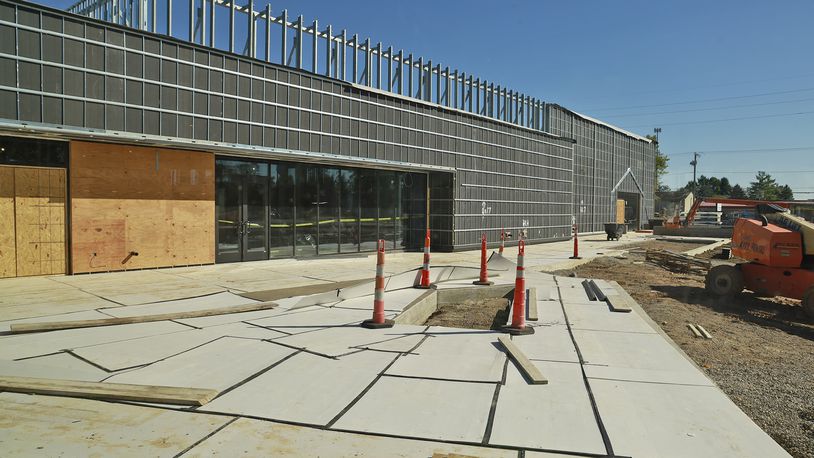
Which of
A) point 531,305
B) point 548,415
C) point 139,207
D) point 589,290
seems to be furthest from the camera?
point 139,207

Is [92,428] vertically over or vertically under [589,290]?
under

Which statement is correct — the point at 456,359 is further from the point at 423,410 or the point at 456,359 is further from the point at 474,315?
the point at 474,315

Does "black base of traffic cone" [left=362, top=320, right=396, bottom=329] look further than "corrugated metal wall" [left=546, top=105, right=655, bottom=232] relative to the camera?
No

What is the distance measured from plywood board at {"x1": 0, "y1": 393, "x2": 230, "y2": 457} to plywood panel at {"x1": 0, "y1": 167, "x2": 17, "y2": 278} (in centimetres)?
821

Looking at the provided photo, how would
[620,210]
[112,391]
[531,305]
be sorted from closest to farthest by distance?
[112,391]
[531,305]
[620,210]

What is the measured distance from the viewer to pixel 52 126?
34.9 feet

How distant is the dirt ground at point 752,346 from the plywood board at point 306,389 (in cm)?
317

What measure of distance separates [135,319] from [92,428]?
374cm

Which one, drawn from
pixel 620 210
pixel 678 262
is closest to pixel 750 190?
pixel 620 210

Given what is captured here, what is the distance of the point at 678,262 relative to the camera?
51.5ft

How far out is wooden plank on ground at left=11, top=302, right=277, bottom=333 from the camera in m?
6.54

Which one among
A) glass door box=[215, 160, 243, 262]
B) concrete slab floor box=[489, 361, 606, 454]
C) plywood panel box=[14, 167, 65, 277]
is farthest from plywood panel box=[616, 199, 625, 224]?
concrete slab floor box=[489, 361, 606, 454]

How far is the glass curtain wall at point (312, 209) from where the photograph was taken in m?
14.7

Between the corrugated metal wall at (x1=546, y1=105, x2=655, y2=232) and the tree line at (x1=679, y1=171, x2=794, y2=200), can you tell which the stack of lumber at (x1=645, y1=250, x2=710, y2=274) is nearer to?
the corrugated metal wall at (x1=546, y1=105, x2=655, y2=232)
